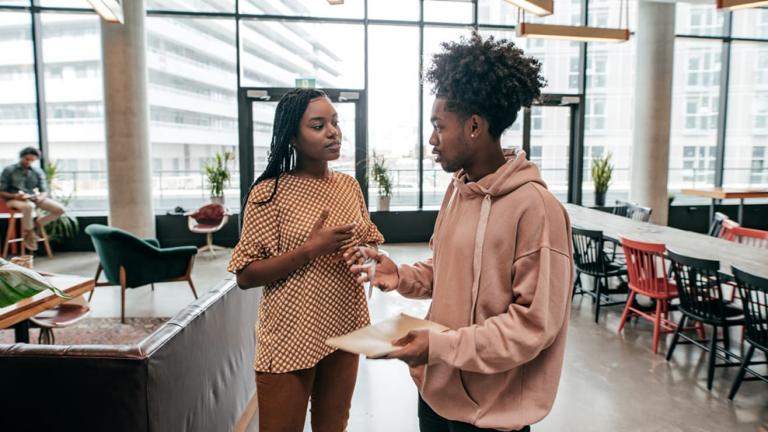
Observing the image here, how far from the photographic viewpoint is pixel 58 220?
7.36 m

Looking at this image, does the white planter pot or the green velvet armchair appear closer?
the green velvet armchair

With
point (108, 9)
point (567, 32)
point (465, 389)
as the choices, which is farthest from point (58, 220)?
point (465, 389)

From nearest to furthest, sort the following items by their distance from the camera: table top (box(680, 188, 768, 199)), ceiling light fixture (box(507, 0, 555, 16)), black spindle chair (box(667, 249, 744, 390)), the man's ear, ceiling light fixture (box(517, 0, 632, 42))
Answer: the man's ear
black spindle chair (box(667, 249, 744, 390))
ceiling light fixture (box(507, 0, 555, 16))
ceiling light fixture (box(517, 0, 632, 42))
table top (box(680, 188, 768, 199))

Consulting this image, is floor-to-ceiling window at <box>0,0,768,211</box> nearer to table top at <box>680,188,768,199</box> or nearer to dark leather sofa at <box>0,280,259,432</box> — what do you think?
table top at <box>680,188,768,199</box>

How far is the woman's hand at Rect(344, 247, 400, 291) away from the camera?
1.41 meters

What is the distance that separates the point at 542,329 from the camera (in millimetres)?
1063

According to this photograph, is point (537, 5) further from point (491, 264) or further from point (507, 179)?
point (491, 264)

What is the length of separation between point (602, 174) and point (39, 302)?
312 inches

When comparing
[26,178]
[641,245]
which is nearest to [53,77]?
[26,178]

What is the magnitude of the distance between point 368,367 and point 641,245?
6.82ft

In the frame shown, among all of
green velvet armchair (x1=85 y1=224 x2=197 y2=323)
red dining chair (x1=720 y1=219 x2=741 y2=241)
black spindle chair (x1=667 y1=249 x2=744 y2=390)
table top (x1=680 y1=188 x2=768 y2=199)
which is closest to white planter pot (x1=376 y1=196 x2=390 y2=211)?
green velvet armchair (x1=85 y1=224 x2=197 y2=323)

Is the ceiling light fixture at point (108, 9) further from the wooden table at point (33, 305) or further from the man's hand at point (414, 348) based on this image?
the man's hand at point (414, 348)

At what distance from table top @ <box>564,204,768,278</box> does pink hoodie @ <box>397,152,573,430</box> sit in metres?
2.58

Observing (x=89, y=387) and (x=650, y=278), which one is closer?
(x=89, y=387)
